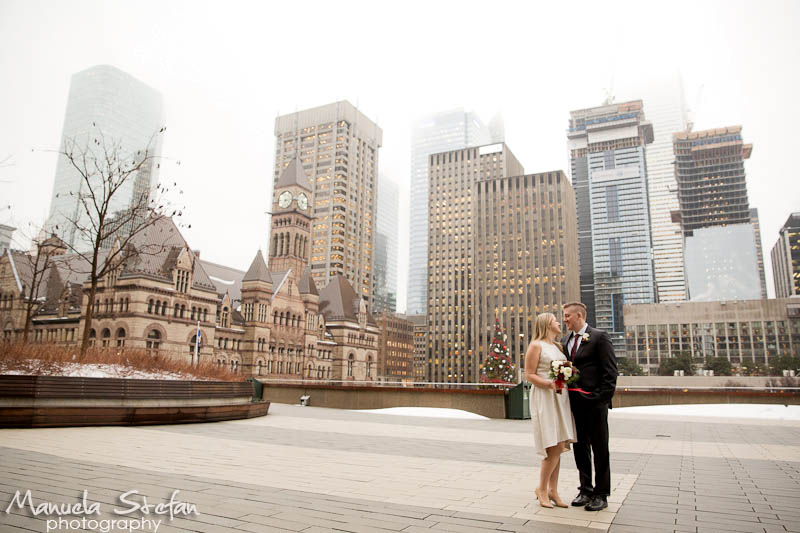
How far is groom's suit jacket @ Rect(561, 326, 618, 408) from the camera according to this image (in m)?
6.62

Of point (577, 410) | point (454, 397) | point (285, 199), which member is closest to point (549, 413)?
point (577, 410)

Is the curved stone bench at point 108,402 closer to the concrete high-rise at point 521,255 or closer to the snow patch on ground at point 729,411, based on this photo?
the snow patch on ground at point 729,411

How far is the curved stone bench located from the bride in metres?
11.4

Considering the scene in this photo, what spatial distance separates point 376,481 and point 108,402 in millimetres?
9419

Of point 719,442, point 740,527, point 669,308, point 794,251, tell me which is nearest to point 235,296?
point 719,442

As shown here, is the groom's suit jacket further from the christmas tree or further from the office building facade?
the office building facade

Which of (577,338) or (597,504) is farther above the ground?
(577,338)

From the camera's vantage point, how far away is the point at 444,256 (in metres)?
174

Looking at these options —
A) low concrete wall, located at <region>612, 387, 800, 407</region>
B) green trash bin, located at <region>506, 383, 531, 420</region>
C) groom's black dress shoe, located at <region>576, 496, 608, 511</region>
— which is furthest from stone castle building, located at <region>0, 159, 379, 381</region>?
groom's black dress shoe, located at <region>576, 496, 608, 511</region>

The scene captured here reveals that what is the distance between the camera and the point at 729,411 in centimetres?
2505

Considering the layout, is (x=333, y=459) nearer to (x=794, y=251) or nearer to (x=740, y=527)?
(x=740, y=527)

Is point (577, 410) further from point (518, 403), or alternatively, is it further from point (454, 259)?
point (454, 259)

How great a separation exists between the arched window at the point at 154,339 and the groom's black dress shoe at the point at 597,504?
6348 centimetres

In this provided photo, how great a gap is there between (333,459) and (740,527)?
20.4ft
